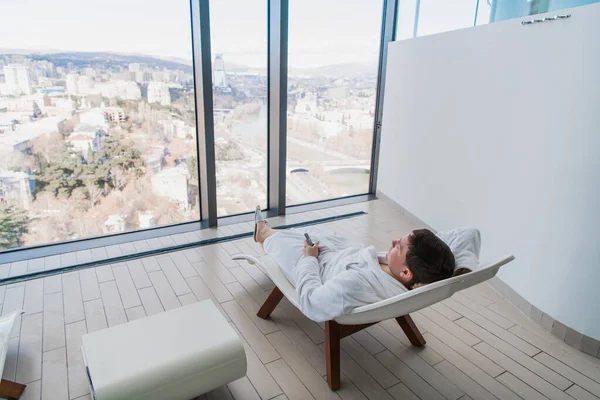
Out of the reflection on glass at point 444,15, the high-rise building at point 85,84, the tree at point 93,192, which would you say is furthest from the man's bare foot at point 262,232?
the reflection on glass at point 444,15

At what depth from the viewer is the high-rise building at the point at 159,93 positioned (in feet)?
10.6

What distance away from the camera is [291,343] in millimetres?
2082

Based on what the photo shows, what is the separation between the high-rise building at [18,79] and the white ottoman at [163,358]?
216 centimetres

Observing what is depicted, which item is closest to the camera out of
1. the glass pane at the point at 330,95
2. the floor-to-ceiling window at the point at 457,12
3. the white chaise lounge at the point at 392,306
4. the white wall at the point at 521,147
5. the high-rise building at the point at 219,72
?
the white chaise lounge at the point at 392,306

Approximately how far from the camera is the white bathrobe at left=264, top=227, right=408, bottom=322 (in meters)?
1.60

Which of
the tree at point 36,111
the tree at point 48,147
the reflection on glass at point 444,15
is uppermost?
the reflection on glass at point 444,15

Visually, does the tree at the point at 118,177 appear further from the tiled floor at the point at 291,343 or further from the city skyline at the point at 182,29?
the city skyline at the point at 182,29

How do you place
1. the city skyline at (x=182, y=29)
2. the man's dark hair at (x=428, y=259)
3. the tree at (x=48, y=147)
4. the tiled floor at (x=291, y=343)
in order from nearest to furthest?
the man's dark hair at (x=428, y=259), the tiled floor at (x=291, y=343), the city skyline at (x=182, y=29), the tree at (x=48, y=147)

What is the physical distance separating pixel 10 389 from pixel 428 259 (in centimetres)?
190

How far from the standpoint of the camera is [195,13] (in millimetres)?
3119

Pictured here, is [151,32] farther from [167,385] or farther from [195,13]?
[167,385]

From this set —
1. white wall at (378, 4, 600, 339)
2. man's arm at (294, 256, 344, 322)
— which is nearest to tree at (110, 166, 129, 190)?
man's arm at (294, 256, 344, 322)

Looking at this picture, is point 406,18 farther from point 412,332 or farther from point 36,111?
point 36,111

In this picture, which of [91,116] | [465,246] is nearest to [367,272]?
[465,246]
